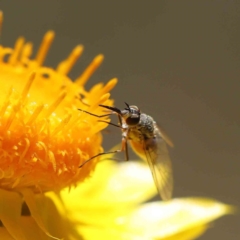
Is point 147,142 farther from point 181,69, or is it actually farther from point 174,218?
point 181,69

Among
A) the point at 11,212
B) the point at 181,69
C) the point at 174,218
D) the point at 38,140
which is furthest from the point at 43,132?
the point at 181,69

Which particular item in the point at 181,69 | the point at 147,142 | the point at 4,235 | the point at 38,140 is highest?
the point at 181,69

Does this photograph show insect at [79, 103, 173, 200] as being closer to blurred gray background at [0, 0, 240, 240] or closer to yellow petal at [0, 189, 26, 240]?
yellow petal at [0, 189, 26, 240]

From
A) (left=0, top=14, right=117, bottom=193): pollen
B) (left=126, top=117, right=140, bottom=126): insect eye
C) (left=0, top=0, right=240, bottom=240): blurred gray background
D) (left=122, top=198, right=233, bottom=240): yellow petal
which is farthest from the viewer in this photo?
Answer: (left=0, top=0, right=240, bottom=240): blurred gray background

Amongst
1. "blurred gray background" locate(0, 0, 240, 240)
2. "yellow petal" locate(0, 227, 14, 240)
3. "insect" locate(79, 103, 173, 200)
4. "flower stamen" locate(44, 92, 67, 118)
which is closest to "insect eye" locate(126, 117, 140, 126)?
"insect" locate(79, 103, 173, 200)

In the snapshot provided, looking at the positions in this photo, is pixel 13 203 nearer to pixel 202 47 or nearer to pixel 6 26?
pixel 6 26
